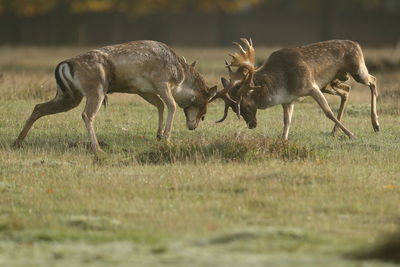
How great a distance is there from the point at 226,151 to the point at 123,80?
224cm

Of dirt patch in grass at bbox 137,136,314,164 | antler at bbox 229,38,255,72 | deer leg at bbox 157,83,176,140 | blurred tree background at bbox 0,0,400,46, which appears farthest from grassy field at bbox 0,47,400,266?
blurred tree background at bbox 0,0,400,46

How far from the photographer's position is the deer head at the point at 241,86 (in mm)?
15531

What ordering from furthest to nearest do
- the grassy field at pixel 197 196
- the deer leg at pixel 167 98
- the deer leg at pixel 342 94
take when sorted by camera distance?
the deer leg at pixel 342 94 → the deer leg at pixel 167 98 → the grassy field at pixel 197 196

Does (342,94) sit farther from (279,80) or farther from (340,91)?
(279,80)

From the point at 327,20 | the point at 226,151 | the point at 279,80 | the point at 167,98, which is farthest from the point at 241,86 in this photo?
the point at 327,20

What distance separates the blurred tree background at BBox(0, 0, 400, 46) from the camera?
60031mm

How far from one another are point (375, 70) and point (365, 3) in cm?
3385

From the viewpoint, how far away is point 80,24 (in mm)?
62938

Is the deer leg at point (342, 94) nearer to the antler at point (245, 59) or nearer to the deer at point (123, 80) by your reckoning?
the antler at point (245, 59)

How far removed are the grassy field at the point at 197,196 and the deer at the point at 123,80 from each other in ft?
1.53

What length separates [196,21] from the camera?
7006 cm

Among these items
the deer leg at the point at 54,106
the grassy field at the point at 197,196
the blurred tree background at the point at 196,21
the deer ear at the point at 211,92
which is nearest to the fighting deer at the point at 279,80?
the deer ear at the point at 211,92

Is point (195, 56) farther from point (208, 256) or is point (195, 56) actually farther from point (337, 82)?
point (208, 256)

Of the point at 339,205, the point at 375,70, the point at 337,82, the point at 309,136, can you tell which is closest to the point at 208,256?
the point at 339,205
